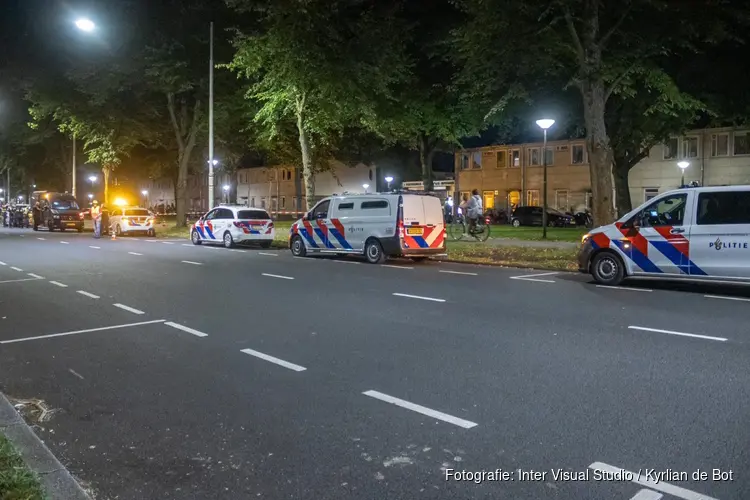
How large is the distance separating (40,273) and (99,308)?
21.1 ft

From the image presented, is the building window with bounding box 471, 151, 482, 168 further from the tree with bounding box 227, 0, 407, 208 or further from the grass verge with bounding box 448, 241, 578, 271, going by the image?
the grass verge with bounding box 448, 241, 578, 271

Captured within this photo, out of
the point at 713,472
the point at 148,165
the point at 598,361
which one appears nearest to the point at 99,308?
the point at 598,361

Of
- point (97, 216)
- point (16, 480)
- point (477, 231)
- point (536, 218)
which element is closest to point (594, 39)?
point (477, 231)

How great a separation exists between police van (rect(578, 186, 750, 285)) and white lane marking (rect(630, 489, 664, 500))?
30.1ft

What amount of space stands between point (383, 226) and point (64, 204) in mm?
28846

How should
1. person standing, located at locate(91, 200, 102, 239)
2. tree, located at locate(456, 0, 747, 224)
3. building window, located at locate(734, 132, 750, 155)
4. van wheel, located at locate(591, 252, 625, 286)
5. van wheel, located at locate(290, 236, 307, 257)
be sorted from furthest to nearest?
building window, located at locate(734, 132, 750, 155), person standing, located at locate(91, 200, 102, 239), van wheel, located at locate(290, 236, 307, 257), tree, located at locate(456, 0, 747, 224), van wheel, located at locate(591, 252, 625, 286)

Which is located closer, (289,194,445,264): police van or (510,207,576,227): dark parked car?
(289,194,445,264): police van

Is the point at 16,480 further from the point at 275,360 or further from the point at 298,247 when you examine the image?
the point at 298,247

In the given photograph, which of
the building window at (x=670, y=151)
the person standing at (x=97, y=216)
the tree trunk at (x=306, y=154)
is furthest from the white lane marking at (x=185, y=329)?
the building window at (x=670, y=151)

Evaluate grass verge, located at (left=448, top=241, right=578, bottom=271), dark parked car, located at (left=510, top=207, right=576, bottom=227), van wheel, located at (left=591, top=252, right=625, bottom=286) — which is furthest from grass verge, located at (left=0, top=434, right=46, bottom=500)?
dark parked car, located at (left=510, top=207, right=576, bottom=227)

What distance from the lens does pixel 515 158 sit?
2125 inches

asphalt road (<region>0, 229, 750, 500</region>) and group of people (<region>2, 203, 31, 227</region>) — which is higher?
group of people (<region>2, 203, 31, 227</region>)

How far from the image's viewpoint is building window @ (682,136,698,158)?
44.4 meters

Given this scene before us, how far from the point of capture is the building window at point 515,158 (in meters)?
53.6
